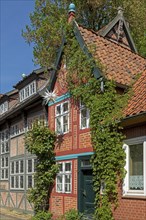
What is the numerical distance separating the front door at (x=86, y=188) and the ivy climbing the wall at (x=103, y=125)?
0.94 m

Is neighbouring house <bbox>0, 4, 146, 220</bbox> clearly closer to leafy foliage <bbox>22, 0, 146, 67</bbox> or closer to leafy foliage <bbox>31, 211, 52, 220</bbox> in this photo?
leafy foliage <bbox>31, 211, 52, 220</bbox>

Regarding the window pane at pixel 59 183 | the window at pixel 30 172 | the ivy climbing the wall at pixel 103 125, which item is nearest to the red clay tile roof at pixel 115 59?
the ivy climbing the wall at pixel 103 125

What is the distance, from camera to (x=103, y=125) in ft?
46.6

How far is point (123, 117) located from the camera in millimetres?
13242

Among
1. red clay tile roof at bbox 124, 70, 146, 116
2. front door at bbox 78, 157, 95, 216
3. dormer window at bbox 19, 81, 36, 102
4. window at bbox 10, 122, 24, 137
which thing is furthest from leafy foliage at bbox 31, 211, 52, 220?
dormer window at bbox 19, 81, 36, 102

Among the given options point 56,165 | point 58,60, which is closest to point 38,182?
point 56,165

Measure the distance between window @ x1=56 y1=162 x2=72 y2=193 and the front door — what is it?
91cm

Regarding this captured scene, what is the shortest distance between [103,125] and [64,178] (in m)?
4.28

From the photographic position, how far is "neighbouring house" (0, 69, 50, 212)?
23.2 metres

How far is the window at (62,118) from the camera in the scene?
17.7 metres

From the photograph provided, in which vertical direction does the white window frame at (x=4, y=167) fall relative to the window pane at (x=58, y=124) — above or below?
below

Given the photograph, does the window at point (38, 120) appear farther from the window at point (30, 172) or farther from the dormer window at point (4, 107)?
the dormer window at point (4, 107)

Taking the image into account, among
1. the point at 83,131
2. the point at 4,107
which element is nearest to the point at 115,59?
the point at 83,131

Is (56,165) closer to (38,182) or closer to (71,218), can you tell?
(38,182)
